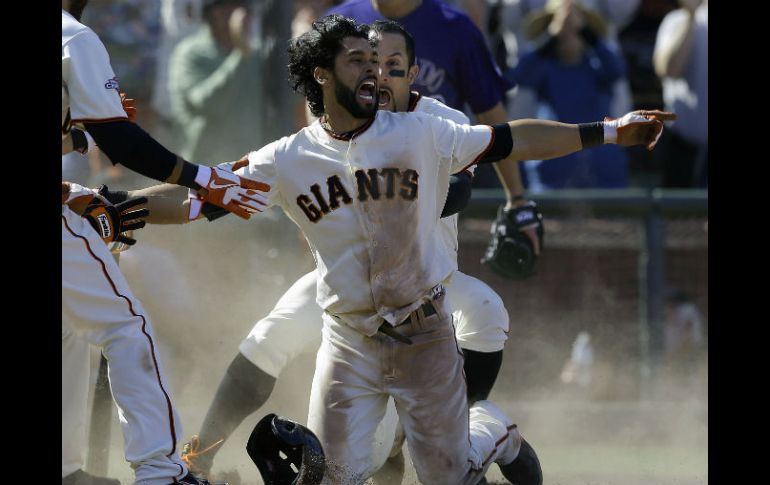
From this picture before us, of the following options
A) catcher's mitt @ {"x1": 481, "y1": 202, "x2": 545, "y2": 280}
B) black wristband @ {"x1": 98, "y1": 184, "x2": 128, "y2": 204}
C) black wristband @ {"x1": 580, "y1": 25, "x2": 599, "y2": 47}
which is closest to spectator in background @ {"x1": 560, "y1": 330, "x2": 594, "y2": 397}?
black wristband @ {"x1": 580, "y1": 25, "x2": 599, "y2": 47}

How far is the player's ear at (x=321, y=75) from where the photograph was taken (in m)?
5.03

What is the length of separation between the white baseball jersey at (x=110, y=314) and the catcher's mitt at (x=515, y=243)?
81.3 inches

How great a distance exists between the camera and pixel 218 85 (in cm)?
884

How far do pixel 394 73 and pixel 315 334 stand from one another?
1.11 metres

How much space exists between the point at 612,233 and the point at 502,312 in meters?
3.21

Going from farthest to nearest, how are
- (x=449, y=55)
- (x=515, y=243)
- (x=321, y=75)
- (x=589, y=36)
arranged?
(x=589, y=36) → (x=449, y=55) → (x=515, y=243) → (x=321, y=75)

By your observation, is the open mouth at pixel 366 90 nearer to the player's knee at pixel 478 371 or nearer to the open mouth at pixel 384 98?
the open mouth at pixel 384 98

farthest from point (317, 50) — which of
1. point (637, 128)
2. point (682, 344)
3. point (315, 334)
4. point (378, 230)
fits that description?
point (682, 344)

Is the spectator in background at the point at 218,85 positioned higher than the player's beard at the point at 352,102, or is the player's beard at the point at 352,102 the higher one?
the player's beard at the point at 352,102

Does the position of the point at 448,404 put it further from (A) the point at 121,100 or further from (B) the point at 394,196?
(A) the point at 121,100

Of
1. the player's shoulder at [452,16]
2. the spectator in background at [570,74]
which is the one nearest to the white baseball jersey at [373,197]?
the player's shoulder at [452,16]

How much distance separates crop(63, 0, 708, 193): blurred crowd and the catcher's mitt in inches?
87.2

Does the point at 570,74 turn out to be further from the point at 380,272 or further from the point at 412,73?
the point at 380,272

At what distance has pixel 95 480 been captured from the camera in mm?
5461
